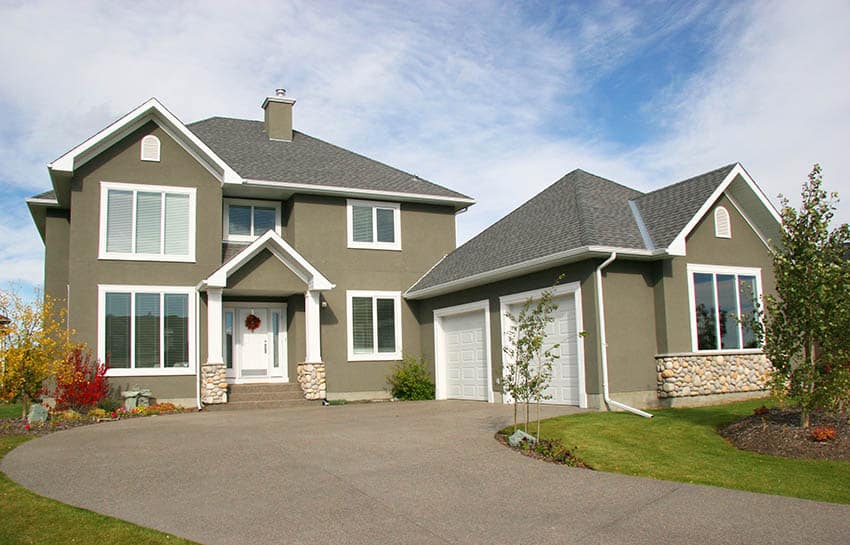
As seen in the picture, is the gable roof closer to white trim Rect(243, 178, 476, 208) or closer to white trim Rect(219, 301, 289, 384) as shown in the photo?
white trim Rect(243, 178, 476, 208)

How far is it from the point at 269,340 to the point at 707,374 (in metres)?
11.4

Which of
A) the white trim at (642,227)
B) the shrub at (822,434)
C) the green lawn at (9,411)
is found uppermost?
the white trim at (642,227)

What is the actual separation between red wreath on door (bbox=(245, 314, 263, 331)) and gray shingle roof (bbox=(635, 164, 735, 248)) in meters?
10.6

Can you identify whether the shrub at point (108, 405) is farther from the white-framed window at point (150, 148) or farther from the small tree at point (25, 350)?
the white-framed window at point (150, 148)

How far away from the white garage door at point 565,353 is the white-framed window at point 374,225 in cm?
683

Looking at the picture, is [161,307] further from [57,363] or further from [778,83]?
[778,83]

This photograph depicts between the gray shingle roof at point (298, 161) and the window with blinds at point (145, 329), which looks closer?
the window with blinds at point (145, 329)

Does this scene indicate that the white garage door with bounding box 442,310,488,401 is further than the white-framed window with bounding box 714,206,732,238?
Yes

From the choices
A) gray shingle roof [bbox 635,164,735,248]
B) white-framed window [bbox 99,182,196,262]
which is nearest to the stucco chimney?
white-framed window [bbox 99,182,196,262]

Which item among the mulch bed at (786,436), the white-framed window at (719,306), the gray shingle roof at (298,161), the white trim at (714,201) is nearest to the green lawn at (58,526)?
the mulch bed at (786,436)

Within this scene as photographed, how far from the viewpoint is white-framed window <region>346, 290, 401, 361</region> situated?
781 inches

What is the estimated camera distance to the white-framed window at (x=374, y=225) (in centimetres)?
2030

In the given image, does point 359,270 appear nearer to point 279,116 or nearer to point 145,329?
point 145,329

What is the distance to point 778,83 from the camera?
15.8m
